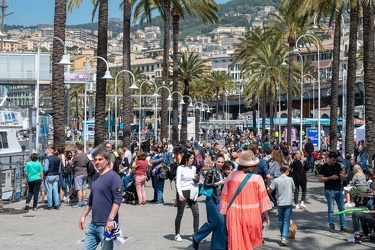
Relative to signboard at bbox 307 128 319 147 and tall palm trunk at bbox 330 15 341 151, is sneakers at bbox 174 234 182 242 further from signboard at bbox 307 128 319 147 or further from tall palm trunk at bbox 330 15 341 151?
signboard at bbox 307 128 319 147

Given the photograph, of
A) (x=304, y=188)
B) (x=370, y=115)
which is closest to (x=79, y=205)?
(x=304, y=188)

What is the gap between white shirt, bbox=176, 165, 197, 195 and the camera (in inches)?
559

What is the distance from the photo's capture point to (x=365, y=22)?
26.0 meters

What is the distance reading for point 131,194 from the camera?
21906 mm

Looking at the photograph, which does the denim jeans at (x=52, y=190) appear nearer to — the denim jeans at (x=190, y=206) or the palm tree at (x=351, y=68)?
the denim jeans at (x=190, y=206)

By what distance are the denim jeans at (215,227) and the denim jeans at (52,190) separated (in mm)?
7815

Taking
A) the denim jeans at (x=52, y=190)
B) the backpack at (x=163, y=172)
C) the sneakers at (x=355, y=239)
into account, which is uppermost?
the backpack at (x=163, y=172)

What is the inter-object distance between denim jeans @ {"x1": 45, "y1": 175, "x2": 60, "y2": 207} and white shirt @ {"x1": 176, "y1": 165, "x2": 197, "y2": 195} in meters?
6.36

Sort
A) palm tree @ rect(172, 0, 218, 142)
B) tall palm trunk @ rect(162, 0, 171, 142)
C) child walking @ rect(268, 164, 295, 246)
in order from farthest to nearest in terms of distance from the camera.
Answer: palm tree @ rect(172, 0, 218, 142)
tall palm trunk @ rect(162, 0, 171, 142)
child walking @ rect(268, 164, 295, 246)

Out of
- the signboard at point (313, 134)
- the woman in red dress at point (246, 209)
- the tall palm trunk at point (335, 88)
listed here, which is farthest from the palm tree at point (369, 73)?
the signboard at point (313, 134)

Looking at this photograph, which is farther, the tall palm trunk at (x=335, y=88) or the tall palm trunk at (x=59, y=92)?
the tall palm trunk at (x=335, y=88)

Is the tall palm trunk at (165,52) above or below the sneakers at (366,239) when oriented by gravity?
above

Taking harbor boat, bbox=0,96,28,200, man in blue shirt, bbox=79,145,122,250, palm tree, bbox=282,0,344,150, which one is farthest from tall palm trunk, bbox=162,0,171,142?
man in blue shirt, bbox=79,145,122,250

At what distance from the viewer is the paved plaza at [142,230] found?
1387 cm
